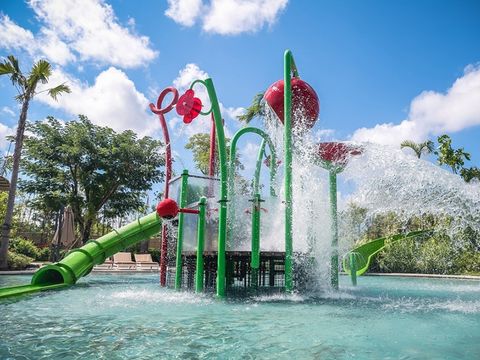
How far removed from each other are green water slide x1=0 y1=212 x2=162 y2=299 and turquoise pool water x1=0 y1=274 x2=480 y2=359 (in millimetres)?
2179

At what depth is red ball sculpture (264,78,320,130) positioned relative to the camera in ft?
29.7

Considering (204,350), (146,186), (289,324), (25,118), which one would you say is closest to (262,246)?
(289,324)

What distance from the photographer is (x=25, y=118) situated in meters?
16.4

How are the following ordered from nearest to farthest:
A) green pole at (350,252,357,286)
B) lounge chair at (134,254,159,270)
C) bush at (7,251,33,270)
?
green pole at (350,252,357,286), bush at (7,251,33,270), lounge chair at (134,254,159,270)

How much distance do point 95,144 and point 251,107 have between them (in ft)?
32.9

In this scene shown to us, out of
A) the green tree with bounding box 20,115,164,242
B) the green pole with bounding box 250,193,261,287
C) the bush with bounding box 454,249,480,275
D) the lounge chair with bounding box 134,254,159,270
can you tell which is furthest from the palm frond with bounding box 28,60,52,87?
the bush with bounding box 454,249,480,275

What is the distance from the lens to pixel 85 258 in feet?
36.0

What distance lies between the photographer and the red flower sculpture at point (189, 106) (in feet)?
30.6

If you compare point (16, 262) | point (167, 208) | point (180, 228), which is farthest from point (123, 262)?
point (167, 208)

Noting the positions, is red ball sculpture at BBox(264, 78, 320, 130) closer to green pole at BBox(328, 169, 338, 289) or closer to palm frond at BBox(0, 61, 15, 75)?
green pole at BBox(328, 169, 338, 289)

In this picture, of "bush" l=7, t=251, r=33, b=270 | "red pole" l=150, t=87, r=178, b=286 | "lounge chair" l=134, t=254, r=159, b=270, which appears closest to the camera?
"red pole" l=150, t=87, r=178, b=286

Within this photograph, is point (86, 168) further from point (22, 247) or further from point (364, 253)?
point (364, 253)

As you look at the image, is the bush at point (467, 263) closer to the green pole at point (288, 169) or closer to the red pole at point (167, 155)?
the green pole at point (288, 169)

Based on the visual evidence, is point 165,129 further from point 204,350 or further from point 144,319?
point 204,350
